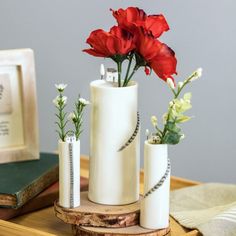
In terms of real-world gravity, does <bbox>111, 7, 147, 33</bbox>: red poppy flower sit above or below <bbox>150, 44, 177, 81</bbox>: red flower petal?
above

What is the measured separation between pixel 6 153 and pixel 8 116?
3.0 inches

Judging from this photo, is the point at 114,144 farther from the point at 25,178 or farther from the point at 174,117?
the point at 25,178

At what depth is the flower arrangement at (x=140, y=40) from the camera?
89 centimetres

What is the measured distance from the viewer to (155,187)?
35.4 inches

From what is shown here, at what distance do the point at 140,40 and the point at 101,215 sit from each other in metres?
0.28

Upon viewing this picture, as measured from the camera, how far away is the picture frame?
1.16 m

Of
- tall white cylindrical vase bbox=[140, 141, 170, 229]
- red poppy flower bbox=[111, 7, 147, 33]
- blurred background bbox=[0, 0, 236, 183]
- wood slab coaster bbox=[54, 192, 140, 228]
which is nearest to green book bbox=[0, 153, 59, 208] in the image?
wood slab coaster bbox=[54, 192, 140, 228]

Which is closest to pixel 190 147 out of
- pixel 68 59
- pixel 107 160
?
pixel 68 59

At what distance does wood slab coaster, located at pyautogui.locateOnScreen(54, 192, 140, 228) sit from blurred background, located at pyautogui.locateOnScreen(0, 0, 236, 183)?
0.70 metres

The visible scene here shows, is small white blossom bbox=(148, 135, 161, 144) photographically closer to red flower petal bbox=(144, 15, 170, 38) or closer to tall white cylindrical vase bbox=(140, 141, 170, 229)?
tall white cylindrical vase bbox=(140, 141, 170, 229)

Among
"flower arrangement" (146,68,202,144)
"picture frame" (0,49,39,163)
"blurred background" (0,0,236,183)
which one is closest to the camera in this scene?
"flower arrangement" (146,68,202,144)

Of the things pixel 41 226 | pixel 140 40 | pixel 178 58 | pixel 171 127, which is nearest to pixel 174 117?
pixel 171 127

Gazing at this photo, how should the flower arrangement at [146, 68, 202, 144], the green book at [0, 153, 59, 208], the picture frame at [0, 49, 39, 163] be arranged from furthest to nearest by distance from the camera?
the picture frame at [0, 49, 39, 163] → the green book at [0, 153, 59, 208] → the flower arrangement at [146, 68, 202, 144]

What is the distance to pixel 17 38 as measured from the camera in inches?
70.1
